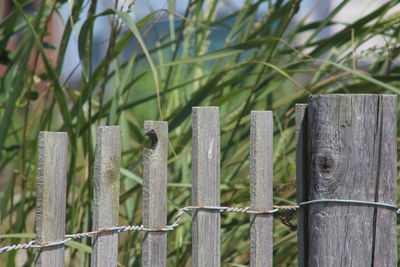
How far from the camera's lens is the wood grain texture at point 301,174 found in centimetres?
128

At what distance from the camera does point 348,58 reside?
202 centimetres

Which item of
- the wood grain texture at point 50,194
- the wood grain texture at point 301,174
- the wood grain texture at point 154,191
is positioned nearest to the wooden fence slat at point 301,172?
the wood grain texture at point 301,174

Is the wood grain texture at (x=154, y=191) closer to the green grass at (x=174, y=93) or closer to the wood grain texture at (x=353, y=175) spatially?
the green grass at (x=174, y=93)

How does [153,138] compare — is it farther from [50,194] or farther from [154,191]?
[50,194]

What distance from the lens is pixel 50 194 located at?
103 cm

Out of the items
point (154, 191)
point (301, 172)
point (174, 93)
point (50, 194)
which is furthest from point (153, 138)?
point (174, 93)

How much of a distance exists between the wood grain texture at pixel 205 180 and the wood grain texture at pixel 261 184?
83 mm

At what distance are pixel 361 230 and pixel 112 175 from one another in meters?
0.51

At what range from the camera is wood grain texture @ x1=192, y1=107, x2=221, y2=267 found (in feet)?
3.93

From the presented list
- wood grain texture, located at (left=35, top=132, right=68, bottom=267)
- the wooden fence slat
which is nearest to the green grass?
the wooden fence slat

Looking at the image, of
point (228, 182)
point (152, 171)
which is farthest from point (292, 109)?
point (152, 171)

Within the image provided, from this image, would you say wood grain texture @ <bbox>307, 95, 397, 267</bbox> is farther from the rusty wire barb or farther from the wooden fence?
the rusty wire barb

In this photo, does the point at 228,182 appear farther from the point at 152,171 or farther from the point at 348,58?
the point at 152,171

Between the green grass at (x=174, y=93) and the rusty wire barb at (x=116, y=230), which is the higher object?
the green grass at (x=174, y=93)
